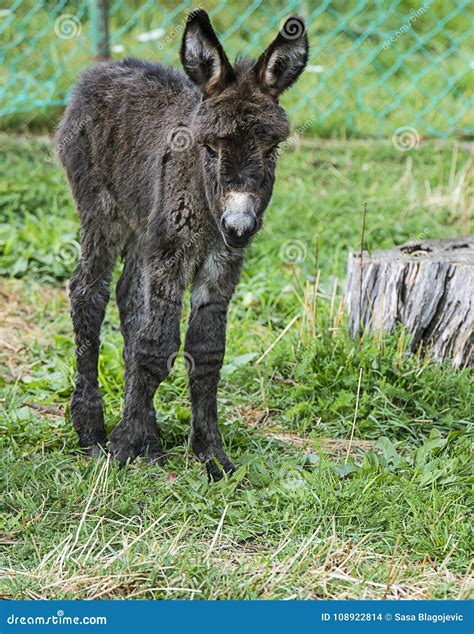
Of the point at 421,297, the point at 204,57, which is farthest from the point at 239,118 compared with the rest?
the point at 421,297

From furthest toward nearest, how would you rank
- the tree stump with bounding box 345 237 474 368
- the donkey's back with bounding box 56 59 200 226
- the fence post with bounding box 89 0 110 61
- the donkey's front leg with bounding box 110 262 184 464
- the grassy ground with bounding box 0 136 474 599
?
the fence post with bounding box 89 0 110 61 → the tree stump with bounding box 345 237 474 368 → the donkey's back with bounding box 56 59 200 226 → the donkey's front leg with bounding box 110 262 184 464 → the grassy ground with bounding box 0 136 474 599

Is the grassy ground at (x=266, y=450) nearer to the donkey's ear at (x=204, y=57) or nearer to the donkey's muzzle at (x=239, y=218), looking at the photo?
the donkey's muzzle at (x=239, y=218)

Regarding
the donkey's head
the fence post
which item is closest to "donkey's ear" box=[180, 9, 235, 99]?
the donkey's head

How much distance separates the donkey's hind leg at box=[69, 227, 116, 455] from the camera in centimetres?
497

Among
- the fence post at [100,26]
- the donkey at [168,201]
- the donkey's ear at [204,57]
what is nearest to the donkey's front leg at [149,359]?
the donkey at [168,201]

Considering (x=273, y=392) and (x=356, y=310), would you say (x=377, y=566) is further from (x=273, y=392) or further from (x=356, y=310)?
(x=356, y=310)

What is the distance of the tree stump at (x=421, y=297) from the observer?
5.50 meters

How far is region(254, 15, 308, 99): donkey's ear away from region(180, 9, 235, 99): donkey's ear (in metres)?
0.15

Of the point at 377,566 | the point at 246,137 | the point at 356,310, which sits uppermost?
the point at 246,137

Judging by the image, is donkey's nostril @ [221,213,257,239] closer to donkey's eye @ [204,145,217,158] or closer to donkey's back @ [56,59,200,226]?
donkey's eye @ [204,145,217,158]

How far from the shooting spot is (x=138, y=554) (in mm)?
3848

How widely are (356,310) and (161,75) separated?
1806mm

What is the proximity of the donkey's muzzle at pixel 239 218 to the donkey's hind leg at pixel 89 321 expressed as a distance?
3.62 feet

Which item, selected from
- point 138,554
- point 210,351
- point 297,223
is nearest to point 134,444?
point 210,351
